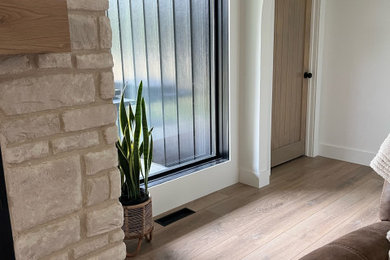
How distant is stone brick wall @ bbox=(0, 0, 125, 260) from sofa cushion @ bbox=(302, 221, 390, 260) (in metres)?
0.80

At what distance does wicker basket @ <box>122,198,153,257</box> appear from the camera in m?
2.27

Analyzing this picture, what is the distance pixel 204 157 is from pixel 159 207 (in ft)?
2.28

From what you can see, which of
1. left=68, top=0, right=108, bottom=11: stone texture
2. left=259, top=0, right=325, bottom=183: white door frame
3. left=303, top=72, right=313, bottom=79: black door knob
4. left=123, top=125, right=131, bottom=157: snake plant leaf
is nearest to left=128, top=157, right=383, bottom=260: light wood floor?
left=259, top=0, right=325, bottom=183: white door frame

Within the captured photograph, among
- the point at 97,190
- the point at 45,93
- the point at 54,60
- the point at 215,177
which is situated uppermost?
the point at 54,60

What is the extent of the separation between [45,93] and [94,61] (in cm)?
22

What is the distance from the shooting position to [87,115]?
4.57 feet

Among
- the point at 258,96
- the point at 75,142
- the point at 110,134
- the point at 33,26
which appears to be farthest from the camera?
the point at 258,96

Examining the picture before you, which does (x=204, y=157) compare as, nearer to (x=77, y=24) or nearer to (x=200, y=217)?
(x=200, y=217)

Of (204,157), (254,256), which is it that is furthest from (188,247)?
(204,157)

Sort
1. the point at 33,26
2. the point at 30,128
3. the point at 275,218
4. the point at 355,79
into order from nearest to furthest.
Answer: the point at 33,26 < the point at 30,128 < the point at 275,218 < the point at 355,79

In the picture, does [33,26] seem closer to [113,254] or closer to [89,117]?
[89,117]

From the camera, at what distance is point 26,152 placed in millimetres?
1248

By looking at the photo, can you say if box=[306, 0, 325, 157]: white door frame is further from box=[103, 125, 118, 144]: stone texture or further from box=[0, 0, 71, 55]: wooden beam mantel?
box=[0, 0, 71, 55]: wooden beam mantel

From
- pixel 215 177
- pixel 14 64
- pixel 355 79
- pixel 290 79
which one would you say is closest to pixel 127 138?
pixel 14 64
